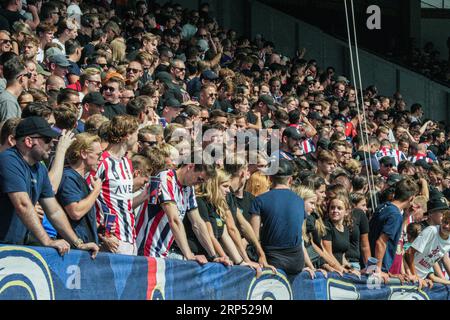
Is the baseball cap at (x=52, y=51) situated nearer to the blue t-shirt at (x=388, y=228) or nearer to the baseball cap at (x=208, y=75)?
the baseball cap at (x=208, y=75)

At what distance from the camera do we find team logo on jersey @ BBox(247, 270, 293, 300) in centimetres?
922

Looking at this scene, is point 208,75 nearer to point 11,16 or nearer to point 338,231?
point 11,16

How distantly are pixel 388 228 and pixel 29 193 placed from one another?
17.6 feet

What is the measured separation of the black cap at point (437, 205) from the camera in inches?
512

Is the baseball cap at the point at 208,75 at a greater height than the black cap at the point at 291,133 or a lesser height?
greater

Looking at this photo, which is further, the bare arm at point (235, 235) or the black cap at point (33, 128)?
the bare arm at point (235, 235)

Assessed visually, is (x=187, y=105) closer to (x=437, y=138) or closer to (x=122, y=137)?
(x=122, y=137)

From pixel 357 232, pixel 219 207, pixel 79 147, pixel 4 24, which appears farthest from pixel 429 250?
pixel 4 24

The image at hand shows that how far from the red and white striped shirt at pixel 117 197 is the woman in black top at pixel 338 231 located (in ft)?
9.83

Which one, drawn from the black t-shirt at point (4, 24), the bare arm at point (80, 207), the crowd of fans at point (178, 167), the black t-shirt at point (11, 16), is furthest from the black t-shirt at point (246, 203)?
the black t-shirt at point (11, 16)

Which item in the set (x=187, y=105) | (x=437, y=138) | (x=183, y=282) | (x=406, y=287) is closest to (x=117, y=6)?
(x=437, y=138)

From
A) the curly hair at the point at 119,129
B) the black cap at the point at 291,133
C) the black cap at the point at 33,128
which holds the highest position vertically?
the black cap at the point at 291,133

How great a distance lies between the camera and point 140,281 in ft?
25.6

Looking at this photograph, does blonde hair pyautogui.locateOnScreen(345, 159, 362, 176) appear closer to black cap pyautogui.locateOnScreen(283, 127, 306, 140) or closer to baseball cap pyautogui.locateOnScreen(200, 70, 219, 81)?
black cap pyautogui.locateOnScreen(283, 127, 306, 140)
